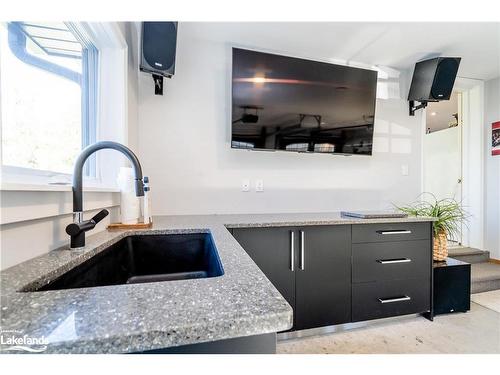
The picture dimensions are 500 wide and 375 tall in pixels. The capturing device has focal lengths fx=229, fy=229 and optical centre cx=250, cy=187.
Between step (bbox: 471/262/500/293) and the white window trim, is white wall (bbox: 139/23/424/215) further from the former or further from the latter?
step (bbox: 471/262/500/293)

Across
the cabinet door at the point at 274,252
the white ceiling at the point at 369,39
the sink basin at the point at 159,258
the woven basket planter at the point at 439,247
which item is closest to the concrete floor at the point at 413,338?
the cabinet door at the point at 274,252

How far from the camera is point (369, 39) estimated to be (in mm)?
2064

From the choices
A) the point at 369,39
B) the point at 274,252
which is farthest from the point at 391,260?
the point at 369,39

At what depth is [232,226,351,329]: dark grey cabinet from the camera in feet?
5.05

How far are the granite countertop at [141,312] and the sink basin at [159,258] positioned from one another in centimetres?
42

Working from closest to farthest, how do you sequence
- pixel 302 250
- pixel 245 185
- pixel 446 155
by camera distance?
pixel 302 250 → pixel 245 185 → pixel 446 155

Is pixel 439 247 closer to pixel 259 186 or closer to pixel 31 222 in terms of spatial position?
pixel 259 186

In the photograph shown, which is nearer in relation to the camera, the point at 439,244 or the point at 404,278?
the point at 404,278

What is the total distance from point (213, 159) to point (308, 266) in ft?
3.94

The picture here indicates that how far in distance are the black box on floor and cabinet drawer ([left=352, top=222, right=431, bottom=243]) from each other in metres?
0.36

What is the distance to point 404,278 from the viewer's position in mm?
1780

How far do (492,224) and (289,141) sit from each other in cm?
297
